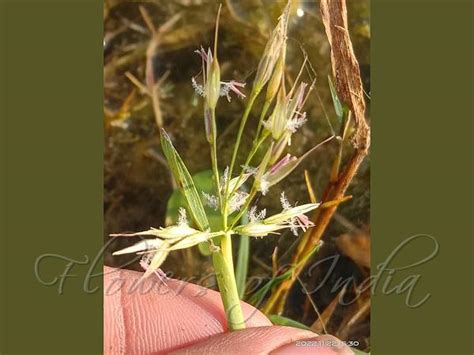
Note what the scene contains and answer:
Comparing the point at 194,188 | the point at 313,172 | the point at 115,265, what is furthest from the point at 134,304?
the point at 313,172

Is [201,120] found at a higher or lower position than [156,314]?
higher

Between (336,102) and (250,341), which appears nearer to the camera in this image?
(250,341)

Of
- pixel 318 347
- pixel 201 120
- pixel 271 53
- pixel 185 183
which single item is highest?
pixel 271 53

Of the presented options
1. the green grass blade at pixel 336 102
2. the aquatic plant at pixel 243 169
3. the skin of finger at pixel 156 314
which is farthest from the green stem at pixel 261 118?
the skin of finger at pixel 156 314

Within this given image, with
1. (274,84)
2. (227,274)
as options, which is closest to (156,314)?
(227,274)

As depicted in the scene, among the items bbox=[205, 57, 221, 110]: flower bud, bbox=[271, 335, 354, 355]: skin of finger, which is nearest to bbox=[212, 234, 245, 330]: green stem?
bbox=[271, 335, 354, 355]: skin of finger

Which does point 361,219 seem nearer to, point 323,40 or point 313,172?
point 313,172

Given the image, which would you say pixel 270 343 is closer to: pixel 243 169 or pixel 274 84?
pixel 243 169
